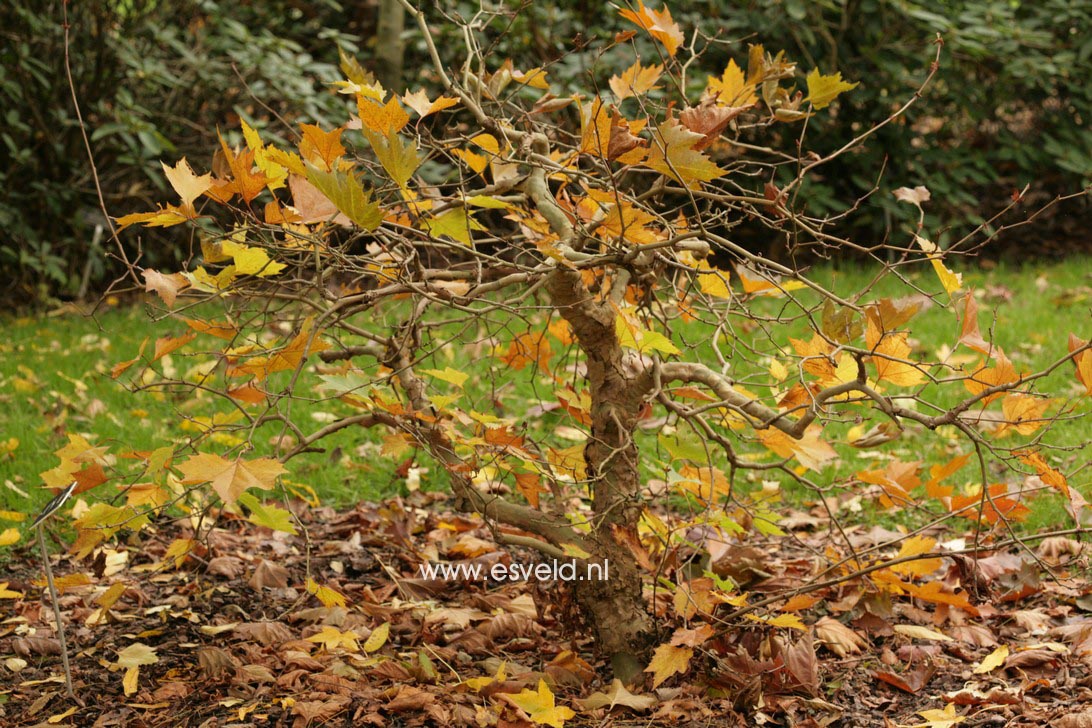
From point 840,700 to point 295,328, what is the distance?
137 cm

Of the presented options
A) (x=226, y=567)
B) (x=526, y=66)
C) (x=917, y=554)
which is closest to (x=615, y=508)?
(x=917, y=554)

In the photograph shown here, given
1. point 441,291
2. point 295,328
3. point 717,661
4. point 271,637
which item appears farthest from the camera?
point 271,637

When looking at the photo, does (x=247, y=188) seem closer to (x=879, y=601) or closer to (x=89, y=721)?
(x=89, y=721)

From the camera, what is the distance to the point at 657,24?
1675 millimetres

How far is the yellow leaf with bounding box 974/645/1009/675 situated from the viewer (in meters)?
2.23

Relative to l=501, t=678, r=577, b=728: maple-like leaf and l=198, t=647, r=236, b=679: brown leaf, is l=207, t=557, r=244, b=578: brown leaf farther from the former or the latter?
l=501, t=678, r=577, b=728: maple-like leaf

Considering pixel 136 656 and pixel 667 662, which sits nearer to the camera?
pixel 667 662

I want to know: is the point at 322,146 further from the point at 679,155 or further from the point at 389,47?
the point at 389,47

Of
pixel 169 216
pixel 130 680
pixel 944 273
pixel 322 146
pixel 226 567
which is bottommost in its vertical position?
pixel 226 567

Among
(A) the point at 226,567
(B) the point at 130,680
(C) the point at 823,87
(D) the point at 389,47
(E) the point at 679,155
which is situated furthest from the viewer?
(D) the point at 389,47

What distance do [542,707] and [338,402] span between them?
8.33ft

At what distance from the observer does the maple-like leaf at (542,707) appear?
6.24 ft

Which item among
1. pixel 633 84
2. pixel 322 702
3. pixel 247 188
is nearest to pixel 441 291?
pixel 247 188

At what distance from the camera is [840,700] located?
2174 mm
